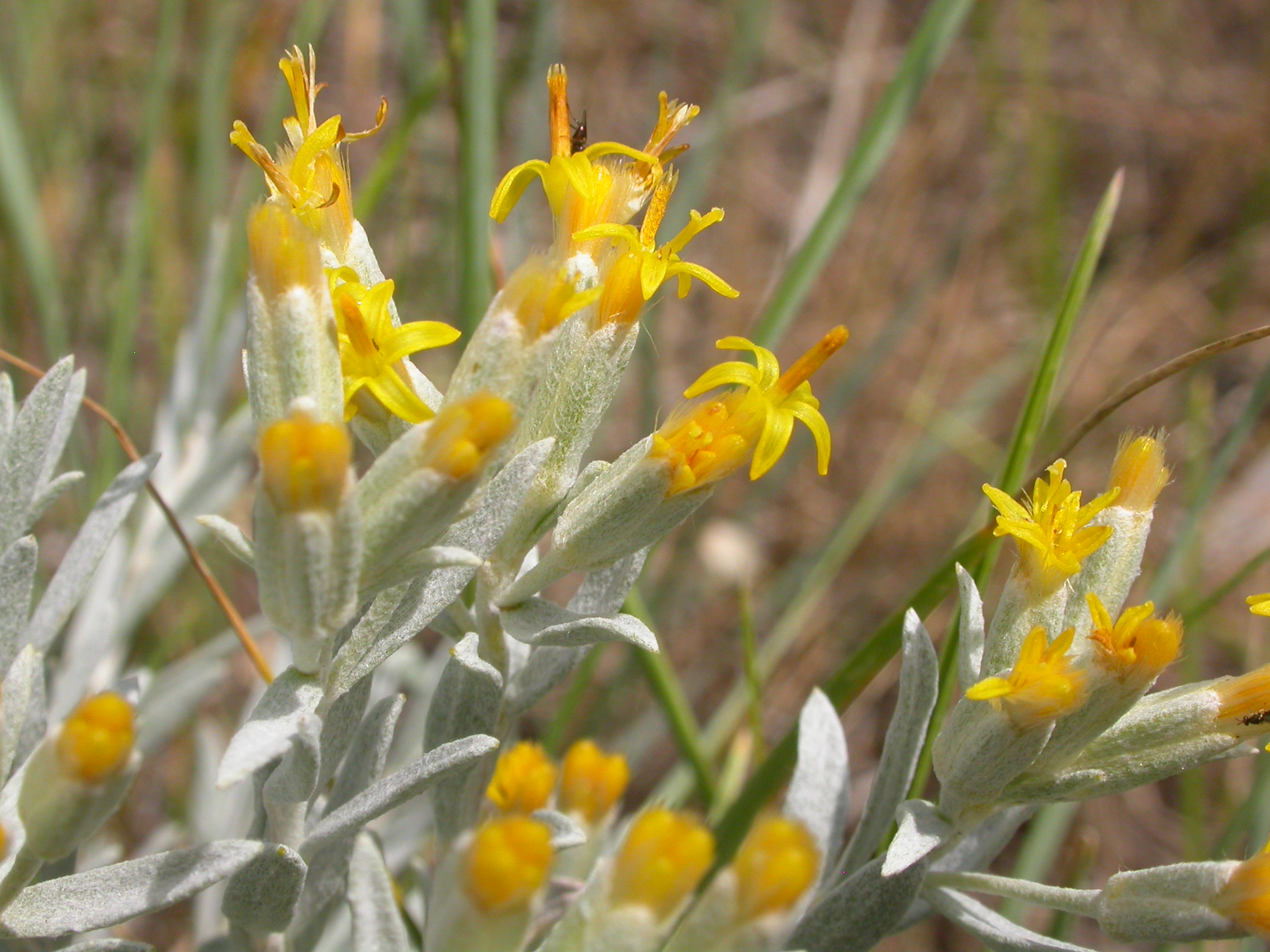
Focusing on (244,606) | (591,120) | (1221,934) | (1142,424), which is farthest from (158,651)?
(1142,424)

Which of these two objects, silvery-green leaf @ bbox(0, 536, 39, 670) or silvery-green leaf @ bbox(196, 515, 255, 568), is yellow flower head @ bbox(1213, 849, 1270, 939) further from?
silvery-green leaf @ bbox(0, 536, 39, 670)

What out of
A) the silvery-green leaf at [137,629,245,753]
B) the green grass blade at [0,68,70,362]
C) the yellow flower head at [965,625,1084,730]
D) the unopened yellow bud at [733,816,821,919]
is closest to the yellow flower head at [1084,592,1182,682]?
the yellow flower head at [965,625,1084,730]

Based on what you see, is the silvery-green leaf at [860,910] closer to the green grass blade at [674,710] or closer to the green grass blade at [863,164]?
the green grass blade at [674,710]

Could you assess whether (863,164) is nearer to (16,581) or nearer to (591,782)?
(591,782)

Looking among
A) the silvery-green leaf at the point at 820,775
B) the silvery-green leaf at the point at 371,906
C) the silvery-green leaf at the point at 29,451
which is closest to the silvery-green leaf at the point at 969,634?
the silvery-green leaf at the point at 820,775

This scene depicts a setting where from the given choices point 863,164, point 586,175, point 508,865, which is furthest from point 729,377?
point 863,164
